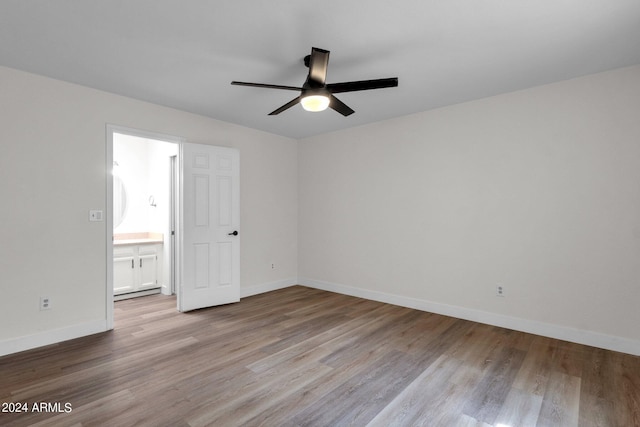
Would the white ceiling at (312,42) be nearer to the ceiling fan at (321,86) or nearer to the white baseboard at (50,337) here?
the ceiling fan at (321,86)

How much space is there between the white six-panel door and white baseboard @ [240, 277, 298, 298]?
0.30 meters

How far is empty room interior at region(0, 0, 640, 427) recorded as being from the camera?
207 centimetres

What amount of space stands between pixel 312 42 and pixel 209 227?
2773 millimetres

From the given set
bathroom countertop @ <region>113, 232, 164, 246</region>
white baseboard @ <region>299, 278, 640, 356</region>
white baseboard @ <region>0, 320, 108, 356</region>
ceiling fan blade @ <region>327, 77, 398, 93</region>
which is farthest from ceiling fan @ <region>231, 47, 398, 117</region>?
bathroom countertop @ <region>113, 232, 164, 246</region>

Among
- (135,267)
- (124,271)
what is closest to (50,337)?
(124,271)

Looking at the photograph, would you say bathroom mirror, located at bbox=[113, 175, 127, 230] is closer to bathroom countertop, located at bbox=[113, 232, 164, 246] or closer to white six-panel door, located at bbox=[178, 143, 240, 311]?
bathroom countertop, located at bbox=[113, 232, 164, 246]

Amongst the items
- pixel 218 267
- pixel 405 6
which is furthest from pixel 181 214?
pixel 405 6

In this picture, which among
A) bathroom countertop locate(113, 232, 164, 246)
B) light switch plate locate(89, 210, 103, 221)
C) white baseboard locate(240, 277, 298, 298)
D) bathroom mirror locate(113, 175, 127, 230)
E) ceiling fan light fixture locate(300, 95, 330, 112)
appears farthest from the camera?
bathroom mirror locate(113, 175, 127, 230)

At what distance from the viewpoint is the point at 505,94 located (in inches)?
134

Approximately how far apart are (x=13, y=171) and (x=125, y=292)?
239 cm

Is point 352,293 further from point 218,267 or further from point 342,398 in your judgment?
point 342,398

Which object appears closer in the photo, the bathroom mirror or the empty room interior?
the empty room interior

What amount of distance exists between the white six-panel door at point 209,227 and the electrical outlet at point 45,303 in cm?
129

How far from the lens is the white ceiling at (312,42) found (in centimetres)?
199
